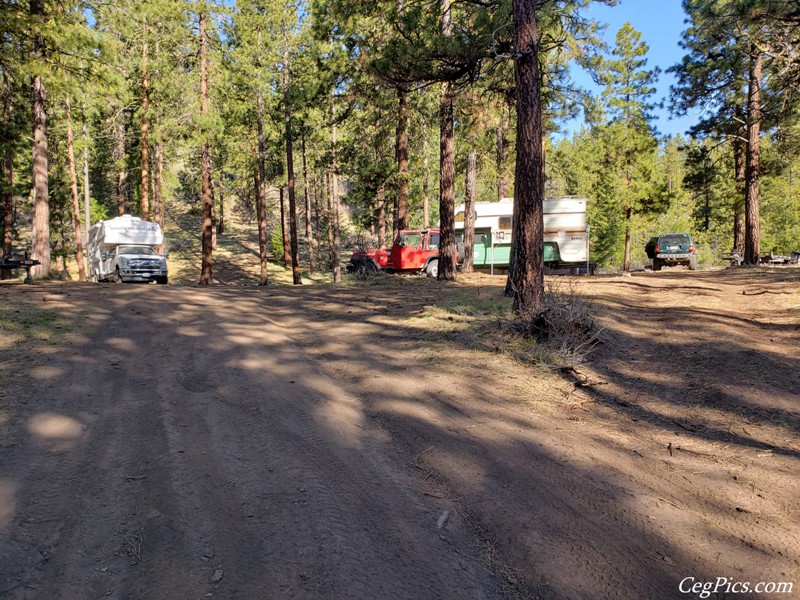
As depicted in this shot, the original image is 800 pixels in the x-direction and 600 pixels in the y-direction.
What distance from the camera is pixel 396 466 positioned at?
412cm

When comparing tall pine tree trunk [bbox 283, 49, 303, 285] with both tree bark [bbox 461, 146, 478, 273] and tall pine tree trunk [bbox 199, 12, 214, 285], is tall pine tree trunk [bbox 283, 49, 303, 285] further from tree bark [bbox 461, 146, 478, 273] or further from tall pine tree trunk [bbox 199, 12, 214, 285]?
tree bark [bbox 461, 146, 478, 273]

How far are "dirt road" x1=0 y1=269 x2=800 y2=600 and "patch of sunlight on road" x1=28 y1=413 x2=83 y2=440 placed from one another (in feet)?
0.09

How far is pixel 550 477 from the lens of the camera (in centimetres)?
402

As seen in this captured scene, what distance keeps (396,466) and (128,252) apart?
20.6 m

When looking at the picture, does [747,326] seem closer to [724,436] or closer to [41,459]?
[724,436]

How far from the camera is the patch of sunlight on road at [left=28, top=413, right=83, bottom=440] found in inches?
171

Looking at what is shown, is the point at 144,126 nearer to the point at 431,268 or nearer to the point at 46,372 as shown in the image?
the point at 431,268

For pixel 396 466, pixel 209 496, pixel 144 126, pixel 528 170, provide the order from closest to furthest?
pixel 209 496 < pixel 396 466 < pixel 528 170 < pixel 144 126

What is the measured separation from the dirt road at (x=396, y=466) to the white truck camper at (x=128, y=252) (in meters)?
13.9

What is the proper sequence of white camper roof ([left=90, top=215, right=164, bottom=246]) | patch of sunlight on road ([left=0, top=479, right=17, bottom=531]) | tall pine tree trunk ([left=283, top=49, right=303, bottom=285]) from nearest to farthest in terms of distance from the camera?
patch of sunlight on road ([left=0, top=479, right=17, bottom=531]), white camper roof ([left=90, top=215, right=164, bottom=246]), tall pine tree trunk ([left=283, top=49, right=303, bottom=285])

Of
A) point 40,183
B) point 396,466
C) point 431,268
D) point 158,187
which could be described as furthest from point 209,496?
point 158,187

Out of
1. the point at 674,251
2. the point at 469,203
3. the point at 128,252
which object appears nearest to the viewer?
the point at 469,203

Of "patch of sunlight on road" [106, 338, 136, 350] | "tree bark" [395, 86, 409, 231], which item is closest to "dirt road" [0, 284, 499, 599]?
"patch of sunlight on road" [106, 338, 136, 350]

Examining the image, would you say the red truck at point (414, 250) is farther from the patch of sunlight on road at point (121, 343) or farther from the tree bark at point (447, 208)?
the patch of sunlight on road at point (121, 343)
